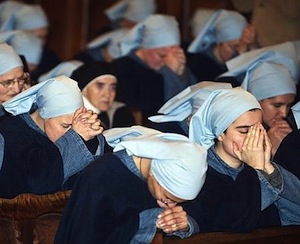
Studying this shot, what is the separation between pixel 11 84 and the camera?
20.9 ft

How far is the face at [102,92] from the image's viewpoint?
293 inches

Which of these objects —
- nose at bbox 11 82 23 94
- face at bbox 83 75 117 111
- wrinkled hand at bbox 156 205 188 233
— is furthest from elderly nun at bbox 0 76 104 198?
face at bbox 83 75 117 111

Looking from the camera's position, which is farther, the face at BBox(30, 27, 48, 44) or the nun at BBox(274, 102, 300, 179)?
the face at BBox(30, 27, 48, 44)

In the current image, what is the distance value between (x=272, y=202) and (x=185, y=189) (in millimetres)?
774

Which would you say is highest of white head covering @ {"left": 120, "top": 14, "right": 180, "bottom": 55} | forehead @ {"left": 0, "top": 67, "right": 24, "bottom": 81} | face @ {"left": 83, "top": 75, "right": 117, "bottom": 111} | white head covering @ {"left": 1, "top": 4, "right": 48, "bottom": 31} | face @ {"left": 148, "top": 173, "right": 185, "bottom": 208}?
face @ {"left": 148, "top": 173, "right": 185, "bottom": 208}

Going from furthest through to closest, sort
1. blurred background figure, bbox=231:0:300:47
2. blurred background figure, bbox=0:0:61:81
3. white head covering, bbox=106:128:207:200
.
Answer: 1. blurred background figure, bbox=0:0:61:81
2. blurred background figure, bbox=231:0:300:47
3. white head covering, bbox=106:128:207:200

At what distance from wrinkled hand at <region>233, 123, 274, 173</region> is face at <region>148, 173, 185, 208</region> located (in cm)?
64

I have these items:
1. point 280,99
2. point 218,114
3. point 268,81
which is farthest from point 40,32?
point 218,114

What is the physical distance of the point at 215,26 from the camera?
9.09 m

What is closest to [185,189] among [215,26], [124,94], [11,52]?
[11,52]

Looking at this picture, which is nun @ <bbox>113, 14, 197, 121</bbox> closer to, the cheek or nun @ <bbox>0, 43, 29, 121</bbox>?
nun @ <bbox>0, 43, 29, 121</bbox>

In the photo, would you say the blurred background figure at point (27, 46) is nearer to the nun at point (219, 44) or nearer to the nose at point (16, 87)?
the nun at point (219, 44)

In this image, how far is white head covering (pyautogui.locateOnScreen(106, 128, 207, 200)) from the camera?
479 cm

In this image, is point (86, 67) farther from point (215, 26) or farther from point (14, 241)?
point (14, 241)
